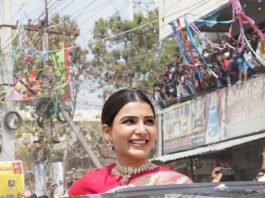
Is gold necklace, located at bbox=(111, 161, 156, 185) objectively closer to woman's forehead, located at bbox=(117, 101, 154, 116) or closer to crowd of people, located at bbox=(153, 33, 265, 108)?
woman's forehead, located at bbox=(117, 101, 154, 116)

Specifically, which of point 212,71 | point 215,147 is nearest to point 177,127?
point 212,71

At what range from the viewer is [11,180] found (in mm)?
15766

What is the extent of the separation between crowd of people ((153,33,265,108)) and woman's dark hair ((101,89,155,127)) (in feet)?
31.2

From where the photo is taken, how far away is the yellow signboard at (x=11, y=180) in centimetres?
1540

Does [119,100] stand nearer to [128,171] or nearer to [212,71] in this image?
[128,171]

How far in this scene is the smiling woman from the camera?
251 centimetres

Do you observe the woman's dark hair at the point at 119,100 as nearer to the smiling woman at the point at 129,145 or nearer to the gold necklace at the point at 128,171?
the smiling woman at the point at 129,145

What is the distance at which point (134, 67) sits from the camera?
24.5 m

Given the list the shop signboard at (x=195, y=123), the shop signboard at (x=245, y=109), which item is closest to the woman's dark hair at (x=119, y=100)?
the shop signboard at (x=245, y=109)

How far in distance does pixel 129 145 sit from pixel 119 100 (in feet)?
0.57

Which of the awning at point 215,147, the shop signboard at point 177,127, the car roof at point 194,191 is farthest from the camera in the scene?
the shop signboard at point 177,127

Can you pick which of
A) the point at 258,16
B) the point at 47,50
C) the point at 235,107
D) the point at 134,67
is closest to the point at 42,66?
the point at 47,50

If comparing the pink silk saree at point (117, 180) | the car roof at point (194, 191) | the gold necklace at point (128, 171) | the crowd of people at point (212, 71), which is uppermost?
the crowd of people at point (212, 71)

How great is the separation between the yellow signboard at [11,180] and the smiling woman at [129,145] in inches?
512
